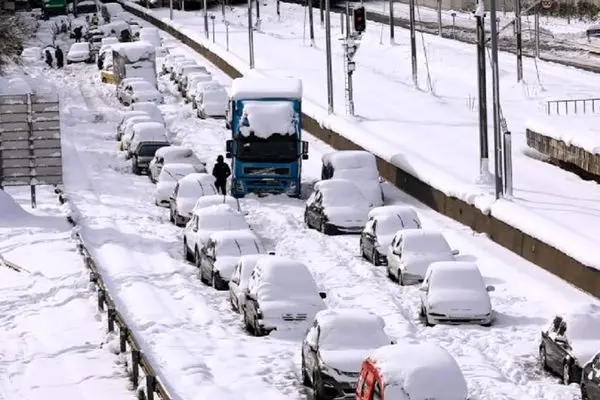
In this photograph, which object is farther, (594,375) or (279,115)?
(279,115)

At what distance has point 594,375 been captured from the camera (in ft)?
76.9

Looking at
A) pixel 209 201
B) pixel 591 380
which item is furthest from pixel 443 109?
pixel 591 380

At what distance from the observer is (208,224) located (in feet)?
126

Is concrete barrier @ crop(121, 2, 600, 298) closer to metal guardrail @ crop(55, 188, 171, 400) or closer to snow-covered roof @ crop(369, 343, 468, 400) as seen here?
metal guardrail @ crop(55, 188, 171, 400)

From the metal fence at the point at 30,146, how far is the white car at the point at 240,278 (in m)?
16.5

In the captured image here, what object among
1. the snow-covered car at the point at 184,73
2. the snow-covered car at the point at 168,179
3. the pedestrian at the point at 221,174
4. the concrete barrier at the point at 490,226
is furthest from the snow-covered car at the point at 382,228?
the snow-covered car at the point at 184,73

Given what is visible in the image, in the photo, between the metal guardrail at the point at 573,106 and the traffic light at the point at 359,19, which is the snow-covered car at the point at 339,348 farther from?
the metal guardrail at the point at 573,106

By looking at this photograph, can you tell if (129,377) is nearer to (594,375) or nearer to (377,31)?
(594,375)

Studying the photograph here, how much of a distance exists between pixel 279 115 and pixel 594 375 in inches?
972

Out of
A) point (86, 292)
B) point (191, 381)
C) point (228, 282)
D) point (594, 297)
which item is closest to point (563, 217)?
point (594, 297)

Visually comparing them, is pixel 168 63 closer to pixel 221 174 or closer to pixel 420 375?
pixel 221 174

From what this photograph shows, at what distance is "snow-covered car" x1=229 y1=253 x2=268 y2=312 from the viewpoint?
31562 mm

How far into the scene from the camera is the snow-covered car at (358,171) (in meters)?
44.5

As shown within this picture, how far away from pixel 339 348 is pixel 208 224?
1364 cm
